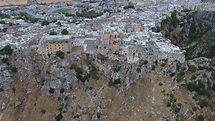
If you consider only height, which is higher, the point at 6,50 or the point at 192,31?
the point at 6,50

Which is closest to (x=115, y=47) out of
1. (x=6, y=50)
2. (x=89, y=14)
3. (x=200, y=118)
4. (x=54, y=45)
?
(x=54, y=45)

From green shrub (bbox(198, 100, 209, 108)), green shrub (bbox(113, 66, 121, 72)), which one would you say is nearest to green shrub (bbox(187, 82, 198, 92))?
green shrub (bbox(198, 100, 209, 108))

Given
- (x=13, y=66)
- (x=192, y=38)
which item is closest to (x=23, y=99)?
(x=13, y=66)

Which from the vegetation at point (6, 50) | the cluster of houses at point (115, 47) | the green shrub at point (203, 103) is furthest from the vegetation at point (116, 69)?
the vegetation at point (6, 50)

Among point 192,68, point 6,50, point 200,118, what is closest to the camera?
point 200,118

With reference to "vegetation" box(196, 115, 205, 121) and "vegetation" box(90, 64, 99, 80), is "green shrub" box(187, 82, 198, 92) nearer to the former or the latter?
"vegetation" box(196, 115, 205, 121)

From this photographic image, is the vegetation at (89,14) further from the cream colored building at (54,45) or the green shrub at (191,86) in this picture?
the green shrub at (191,86)

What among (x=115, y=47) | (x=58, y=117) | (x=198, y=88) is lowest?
(x=58, y=117)

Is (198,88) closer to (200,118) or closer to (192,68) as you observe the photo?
(192,68)
